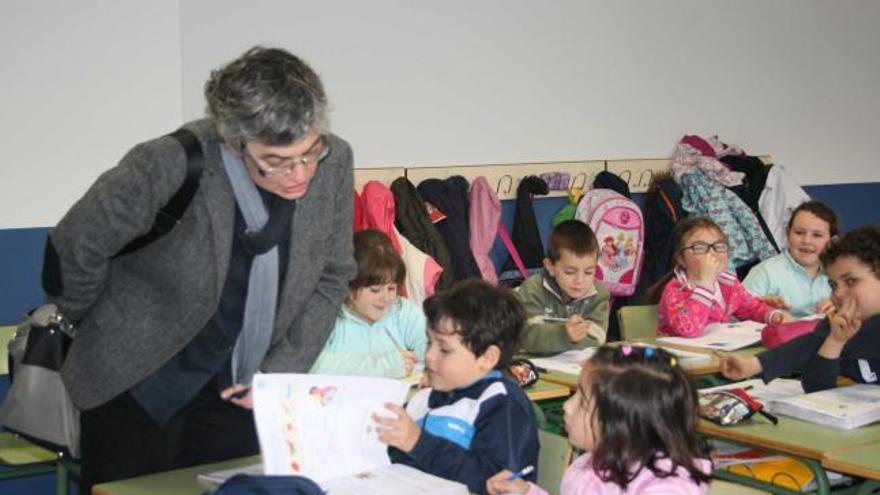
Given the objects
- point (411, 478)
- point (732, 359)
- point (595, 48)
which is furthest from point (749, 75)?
point (411, 478)

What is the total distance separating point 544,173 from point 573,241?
1483mm

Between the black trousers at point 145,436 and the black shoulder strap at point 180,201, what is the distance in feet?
1.14

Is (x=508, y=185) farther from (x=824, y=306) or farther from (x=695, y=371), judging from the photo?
(x=695, y=371)

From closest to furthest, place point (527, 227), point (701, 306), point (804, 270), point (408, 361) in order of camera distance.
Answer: point (408, 361) → point (701, 306) → point (804, 270) → point (527, 227)

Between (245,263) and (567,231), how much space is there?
253 centimetres

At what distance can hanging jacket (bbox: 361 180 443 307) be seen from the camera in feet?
16.3

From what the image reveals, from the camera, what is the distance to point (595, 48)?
6203 millimetres

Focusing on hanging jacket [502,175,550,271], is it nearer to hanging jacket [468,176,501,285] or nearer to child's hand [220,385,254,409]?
hanging jacket [468,176,501,285]

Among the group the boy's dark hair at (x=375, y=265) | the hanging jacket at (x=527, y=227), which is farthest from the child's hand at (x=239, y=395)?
the hanging jacket at (x=527, y=227)

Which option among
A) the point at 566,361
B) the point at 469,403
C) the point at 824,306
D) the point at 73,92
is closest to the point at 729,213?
the point at 824,306

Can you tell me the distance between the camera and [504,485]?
2391 millimetres

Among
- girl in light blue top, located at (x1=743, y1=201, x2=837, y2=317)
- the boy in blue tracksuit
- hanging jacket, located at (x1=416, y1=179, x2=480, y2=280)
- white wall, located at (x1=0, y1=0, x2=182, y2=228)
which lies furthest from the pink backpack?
the boy in blue tracksuit

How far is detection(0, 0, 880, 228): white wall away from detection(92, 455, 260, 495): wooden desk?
7.22 feet

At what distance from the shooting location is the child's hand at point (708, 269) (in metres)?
4.72
